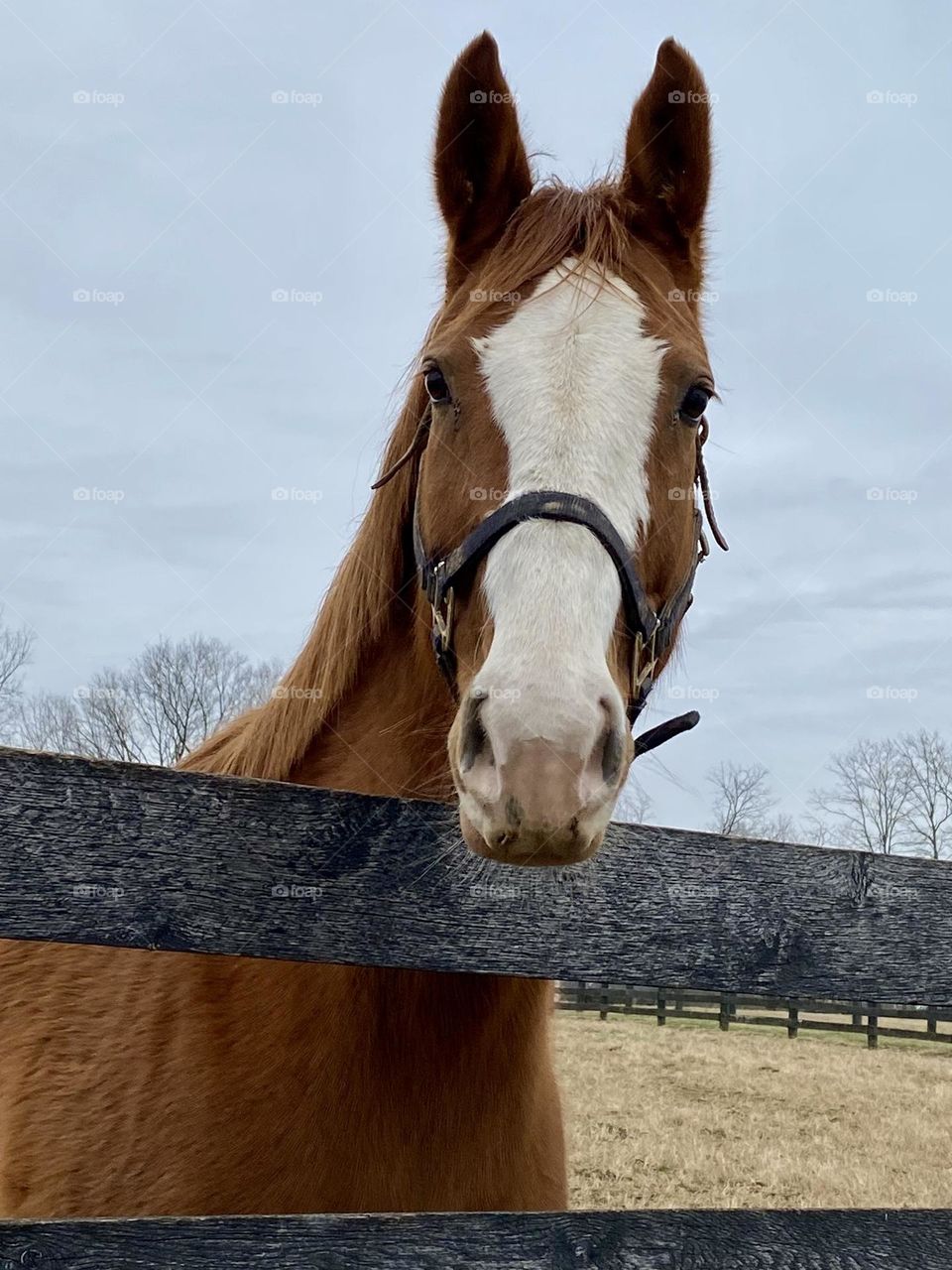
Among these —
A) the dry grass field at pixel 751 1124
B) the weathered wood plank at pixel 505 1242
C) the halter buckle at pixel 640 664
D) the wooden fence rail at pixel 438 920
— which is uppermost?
the halter buckle at pixel 640 664

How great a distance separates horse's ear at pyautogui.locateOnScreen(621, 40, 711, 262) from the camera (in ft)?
9.80

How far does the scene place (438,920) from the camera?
2131 millimetres

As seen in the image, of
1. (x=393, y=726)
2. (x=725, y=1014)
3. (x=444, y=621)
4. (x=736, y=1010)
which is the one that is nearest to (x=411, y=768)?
(x=393, y=726)

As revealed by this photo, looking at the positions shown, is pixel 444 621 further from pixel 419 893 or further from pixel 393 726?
pixel 419 893

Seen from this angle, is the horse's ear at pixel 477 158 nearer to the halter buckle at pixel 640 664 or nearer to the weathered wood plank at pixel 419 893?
the halter buckle at pixel 640 664

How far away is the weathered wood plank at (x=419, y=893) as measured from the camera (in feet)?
6.24

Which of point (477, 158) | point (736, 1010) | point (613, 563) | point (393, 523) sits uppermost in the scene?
point (477, 158)

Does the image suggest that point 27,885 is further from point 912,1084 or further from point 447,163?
point 912,1084

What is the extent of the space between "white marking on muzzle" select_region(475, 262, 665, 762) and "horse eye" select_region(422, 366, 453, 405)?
0.43 feet

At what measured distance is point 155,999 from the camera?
2.70 meters

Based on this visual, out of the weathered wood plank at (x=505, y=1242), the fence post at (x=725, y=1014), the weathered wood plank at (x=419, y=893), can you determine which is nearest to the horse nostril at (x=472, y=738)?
the weathered wood plank at (x=419, y=893)

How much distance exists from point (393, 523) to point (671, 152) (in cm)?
130

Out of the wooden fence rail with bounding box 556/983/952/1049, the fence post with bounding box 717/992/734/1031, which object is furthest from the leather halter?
the fence post with bounding box 717/992/734/1031

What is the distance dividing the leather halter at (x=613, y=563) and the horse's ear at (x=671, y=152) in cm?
65
